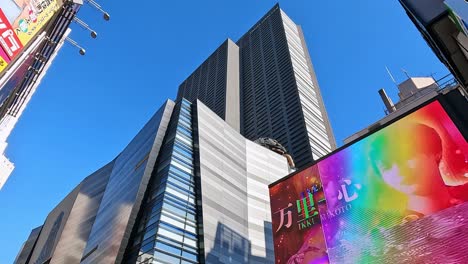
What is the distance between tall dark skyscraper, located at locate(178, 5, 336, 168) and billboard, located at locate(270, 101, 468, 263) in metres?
81.6

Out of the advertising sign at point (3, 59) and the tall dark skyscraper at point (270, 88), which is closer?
the advertising sign at point (3, 59)

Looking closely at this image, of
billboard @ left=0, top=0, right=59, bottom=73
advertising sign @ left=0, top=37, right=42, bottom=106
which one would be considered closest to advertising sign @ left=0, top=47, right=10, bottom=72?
billboard @ left=0, top=0, right=59, bottom=73

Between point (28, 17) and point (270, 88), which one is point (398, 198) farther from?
point (270, 88)

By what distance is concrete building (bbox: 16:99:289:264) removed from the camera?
3253 cm

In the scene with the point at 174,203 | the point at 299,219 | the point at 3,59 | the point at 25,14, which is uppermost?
the point at 174,203

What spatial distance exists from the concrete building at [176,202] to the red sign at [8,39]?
72.5 feet

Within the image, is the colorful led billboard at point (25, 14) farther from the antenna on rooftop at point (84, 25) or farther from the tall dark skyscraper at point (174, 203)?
the tall dark skyscraper at point (174, 203)

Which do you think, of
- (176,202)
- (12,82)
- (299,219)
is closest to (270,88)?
(176,202)

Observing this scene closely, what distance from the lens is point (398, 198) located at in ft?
65.4

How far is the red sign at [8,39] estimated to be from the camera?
34.4 ft

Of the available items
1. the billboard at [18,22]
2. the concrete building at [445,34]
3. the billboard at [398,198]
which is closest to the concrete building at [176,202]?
the billboard at [398,198]

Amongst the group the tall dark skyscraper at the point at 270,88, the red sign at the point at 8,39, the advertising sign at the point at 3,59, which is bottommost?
the advertising sign at the point at 3,59

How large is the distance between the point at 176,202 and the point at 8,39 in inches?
1035

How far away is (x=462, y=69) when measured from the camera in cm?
1495
